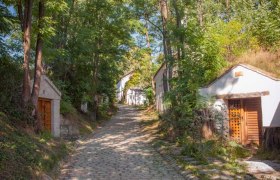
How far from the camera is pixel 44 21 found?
13.8m

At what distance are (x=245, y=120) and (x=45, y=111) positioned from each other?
1006cm

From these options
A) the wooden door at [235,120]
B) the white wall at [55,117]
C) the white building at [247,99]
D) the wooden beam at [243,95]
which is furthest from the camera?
the white wall at [55,117]

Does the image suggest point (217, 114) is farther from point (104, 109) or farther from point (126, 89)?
point (126, 89)

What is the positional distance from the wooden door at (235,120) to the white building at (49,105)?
9.11m

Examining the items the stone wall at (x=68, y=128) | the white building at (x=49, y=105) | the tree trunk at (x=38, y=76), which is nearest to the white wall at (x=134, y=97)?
the stone wall at (x=68, y=128)

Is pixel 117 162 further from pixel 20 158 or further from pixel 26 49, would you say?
pixel 26 49

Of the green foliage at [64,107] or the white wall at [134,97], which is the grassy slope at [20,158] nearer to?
the green foliage at [64,107]

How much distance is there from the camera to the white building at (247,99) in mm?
13752

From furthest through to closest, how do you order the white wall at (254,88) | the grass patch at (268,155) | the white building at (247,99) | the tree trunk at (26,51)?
1. the white building at (247,99)
2. the white wall at (254,88)
3. the tree trunk at (26,51)
4. the grass patch at (268,155)

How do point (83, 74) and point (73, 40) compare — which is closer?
point (73, 40)

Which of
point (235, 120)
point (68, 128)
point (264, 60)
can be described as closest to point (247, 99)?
point (235, 120)

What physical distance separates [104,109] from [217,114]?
2222 centimetres

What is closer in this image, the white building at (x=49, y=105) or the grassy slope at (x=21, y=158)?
the grassy slope at (x=21, y=158)

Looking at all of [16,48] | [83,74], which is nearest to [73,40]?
[83,74]
